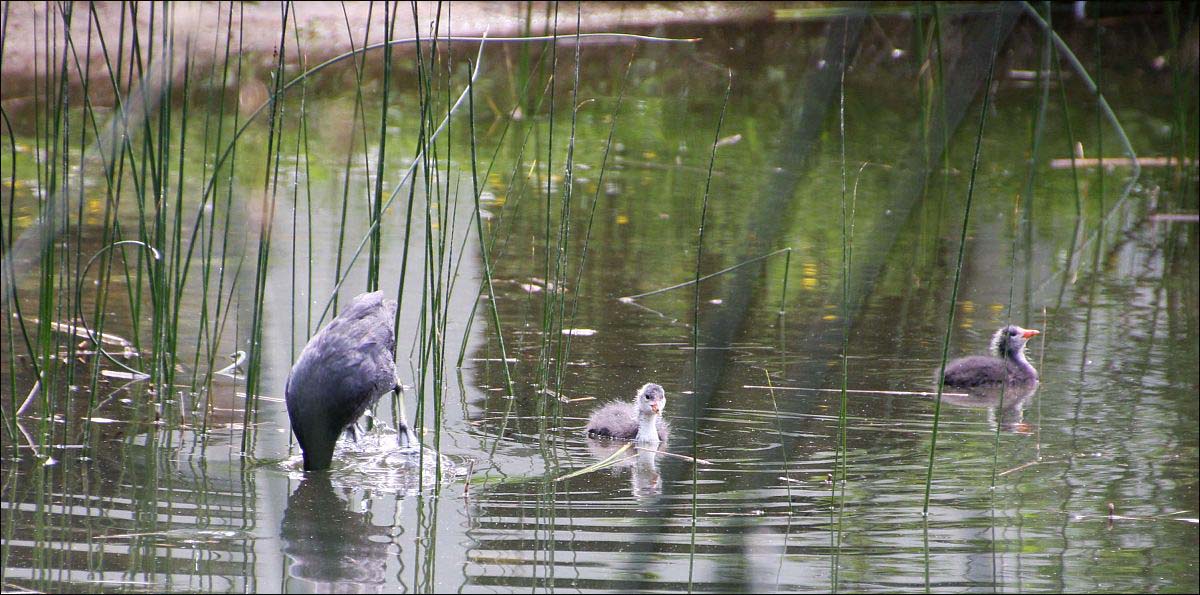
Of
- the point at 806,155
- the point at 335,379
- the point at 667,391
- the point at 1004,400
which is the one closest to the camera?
the point at 806,155

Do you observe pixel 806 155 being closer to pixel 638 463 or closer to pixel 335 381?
pixel 335 381

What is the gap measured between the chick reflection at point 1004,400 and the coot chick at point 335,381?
6.22 ft

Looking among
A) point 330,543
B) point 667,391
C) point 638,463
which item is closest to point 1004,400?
point 667,391

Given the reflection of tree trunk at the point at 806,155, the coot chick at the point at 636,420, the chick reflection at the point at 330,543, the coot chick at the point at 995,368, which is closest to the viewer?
the reflection of tree trunk at the point at 806,155

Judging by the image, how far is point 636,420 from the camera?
4242mm

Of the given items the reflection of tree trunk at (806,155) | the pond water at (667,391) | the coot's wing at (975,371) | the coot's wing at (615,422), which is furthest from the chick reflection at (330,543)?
the coot's wing at (975,371)

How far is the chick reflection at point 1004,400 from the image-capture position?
4535mm

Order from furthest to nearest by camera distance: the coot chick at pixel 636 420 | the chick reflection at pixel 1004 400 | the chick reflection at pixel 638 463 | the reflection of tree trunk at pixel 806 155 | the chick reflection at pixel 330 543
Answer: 1. the chick reflection at pixel 1004 400
2. the coot chick at pixel 636 420
3. the chick reflection at pixel 638 463
4. the chick reflection at pixel 330 543
5. the reflection of tree trunk at pixel 806 155

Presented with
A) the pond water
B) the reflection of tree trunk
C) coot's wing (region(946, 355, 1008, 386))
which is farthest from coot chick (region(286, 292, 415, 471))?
the reflection of tree trunk

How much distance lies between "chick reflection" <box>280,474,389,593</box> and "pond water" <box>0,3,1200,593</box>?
1 cm

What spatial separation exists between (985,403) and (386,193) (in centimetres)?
387

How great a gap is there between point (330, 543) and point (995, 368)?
261cm

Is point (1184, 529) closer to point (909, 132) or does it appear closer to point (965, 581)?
point (965, 581)

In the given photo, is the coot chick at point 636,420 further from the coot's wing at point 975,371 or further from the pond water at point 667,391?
the coot's wing at point 975,371
